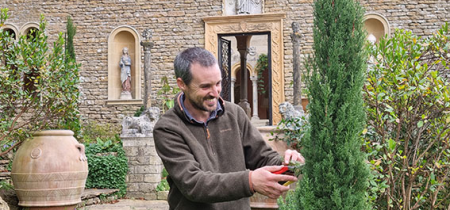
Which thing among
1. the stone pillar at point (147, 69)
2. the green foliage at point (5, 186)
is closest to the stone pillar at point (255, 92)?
the stone pillar at point (147, 69)

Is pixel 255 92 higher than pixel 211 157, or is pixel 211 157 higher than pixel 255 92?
pixel 255 92

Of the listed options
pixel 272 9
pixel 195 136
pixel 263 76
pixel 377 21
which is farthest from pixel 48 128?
pixel 263 76

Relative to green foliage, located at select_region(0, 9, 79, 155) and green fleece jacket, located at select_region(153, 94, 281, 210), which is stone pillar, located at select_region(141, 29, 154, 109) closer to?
green foliage, located at select_region(0, 9, 79, 155)

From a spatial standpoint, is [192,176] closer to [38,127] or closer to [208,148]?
[208,148]

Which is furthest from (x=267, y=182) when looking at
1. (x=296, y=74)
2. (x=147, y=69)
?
(x=147, y=69)

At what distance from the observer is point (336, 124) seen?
2.03 m

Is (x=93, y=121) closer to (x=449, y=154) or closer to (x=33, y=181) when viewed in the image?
(x=33, y=181)

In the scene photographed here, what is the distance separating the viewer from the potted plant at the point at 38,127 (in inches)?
220

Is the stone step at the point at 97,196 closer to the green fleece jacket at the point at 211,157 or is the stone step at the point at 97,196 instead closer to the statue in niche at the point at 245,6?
the green fleece jacket at the point at 211,157

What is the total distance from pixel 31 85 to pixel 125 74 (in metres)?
7.73

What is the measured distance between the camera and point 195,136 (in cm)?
206

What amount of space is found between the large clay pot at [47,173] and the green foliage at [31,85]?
0.66 ft

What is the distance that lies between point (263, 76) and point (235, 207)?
674 inches

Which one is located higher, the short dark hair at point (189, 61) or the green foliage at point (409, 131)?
the short dark hair at point (189, 61)
